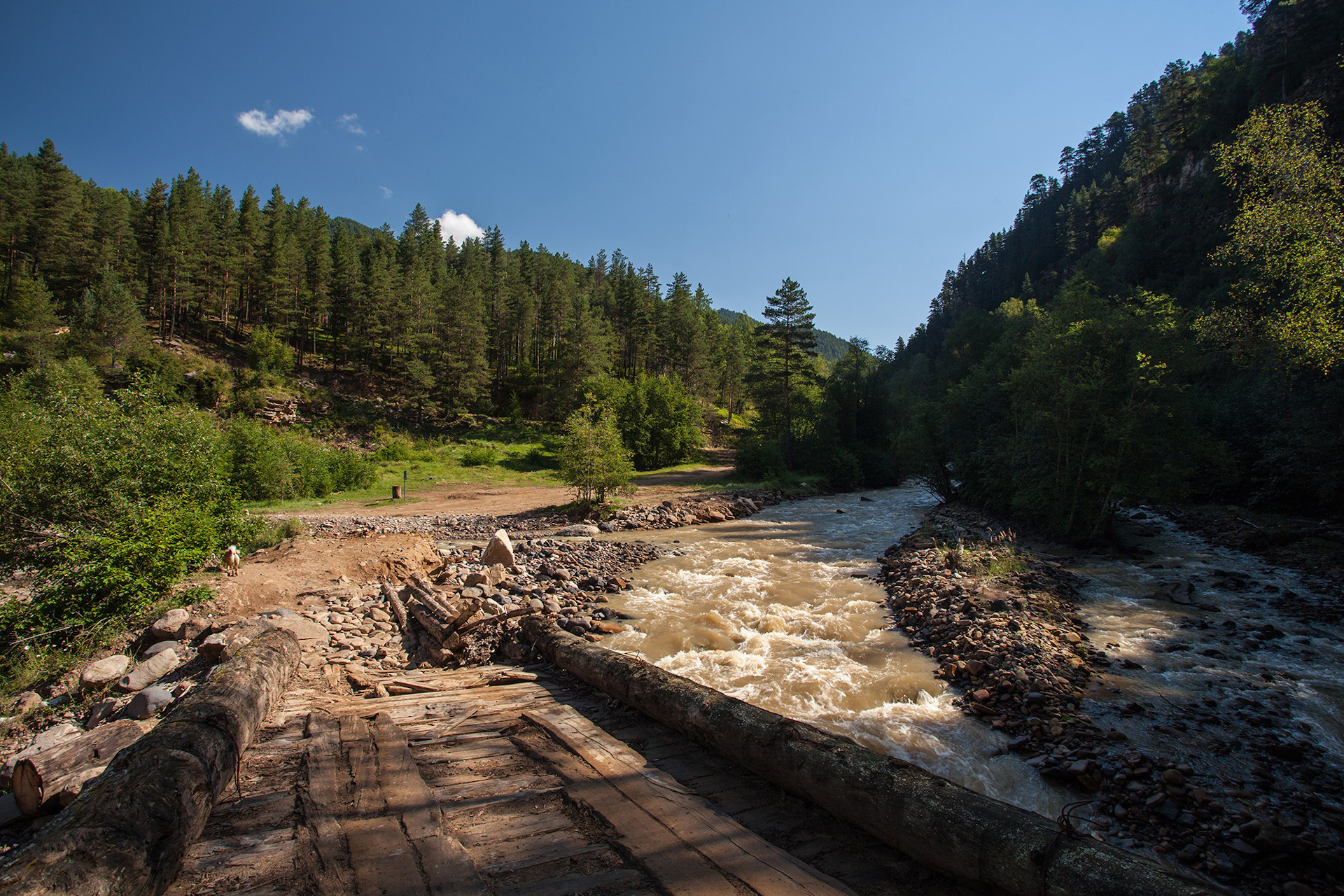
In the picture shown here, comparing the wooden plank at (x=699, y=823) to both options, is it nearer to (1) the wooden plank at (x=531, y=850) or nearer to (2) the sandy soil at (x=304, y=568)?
(1) the wooden plank at (x=531, y=850)

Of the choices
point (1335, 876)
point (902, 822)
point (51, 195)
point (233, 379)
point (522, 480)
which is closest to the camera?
point (902, 822)

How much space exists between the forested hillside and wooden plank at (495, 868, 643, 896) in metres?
15.7

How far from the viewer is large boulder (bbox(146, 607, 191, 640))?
729cm

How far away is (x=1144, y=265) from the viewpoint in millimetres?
48750

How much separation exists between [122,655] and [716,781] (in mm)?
8039

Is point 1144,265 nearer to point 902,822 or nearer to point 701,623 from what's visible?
point 701,623

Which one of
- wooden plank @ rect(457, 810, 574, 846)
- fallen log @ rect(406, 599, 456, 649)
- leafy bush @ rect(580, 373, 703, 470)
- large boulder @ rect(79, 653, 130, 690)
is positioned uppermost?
leafy bush @ rect(580, 373, 703, 470)

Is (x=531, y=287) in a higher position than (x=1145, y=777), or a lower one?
higher

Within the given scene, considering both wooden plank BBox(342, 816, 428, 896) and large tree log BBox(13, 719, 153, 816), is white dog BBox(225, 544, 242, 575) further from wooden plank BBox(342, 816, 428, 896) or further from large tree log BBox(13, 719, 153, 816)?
wooden plank BBox(342, 816, 428, 896)

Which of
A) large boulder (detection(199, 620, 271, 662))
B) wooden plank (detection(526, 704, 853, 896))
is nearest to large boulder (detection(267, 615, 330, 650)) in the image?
large boulder (detection(199, 620, 271, 662))

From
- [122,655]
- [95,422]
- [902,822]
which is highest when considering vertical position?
[95,422]

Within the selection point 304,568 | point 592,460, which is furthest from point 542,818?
point 592,460

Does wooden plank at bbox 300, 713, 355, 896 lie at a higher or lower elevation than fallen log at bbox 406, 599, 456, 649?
higher

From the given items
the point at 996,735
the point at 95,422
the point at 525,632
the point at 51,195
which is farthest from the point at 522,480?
the point at 51,195
